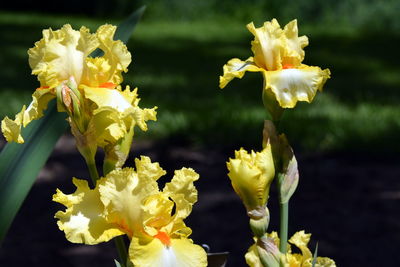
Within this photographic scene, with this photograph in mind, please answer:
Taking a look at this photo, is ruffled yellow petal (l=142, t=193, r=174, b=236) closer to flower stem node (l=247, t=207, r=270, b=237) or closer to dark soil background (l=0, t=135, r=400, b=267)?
flower stem node (l=247, t=207, r=270, b=237)

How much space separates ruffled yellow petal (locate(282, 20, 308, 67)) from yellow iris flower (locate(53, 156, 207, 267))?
0.18m

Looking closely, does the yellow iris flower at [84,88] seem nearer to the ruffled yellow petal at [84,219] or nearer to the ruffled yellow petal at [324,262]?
the ruffled yellow petal at [84,219]

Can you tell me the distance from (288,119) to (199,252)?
131 inches

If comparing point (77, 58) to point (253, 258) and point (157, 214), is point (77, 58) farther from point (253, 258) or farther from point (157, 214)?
point (253, 258)

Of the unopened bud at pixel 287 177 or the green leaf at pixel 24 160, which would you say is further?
the green leaf at pixel 24 160

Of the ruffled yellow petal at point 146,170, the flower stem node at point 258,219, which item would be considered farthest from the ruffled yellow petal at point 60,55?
the flower stem node at point 258,219

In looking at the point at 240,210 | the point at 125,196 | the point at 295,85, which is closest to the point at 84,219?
the point at 125,196

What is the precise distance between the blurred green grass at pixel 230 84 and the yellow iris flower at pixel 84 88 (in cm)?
297

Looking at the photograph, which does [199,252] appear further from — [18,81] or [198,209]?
[18,81]

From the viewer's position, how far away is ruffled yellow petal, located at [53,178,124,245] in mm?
761

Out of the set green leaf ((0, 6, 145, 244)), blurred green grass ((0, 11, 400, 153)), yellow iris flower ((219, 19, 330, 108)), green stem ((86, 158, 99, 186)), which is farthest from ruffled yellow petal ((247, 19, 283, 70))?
blurred green grass ((0, 11, 400, 153))

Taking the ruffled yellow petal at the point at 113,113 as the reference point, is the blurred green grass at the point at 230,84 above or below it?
above

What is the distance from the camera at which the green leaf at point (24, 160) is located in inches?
49.6

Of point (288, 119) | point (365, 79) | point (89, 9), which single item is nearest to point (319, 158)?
point (288, 119)
